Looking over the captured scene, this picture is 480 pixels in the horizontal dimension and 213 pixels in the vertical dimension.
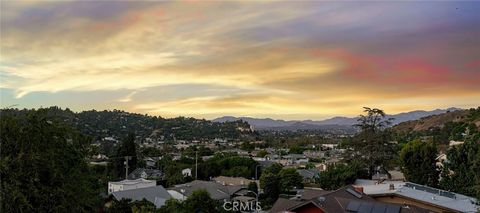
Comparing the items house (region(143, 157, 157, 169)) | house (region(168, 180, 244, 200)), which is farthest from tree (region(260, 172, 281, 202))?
house (region(143, 157, 157, 169))

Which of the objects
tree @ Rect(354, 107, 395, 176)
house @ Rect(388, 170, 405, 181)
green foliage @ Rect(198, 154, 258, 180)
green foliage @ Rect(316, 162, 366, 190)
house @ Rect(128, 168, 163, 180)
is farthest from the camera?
house @ Rect(128, 168, 163, 180)

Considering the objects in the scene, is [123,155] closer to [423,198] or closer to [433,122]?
[423,198]

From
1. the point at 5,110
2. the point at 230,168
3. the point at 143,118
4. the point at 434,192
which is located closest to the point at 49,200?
the point at 5,110

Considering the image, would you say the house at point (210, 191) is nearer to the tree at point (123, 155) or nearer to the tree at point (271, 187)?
the tree at point (271, 187)

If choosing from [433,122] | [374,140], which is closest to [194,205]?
[374,140]

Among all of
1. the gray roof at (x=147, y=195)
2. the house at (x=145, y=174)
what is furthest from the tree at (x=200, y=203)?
the house at (x=145, y=174)

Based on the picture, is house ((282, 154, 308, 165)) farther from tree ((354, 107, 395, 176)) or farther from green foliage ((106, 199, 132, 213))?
green foliage ((106, 199, 132, 213))
